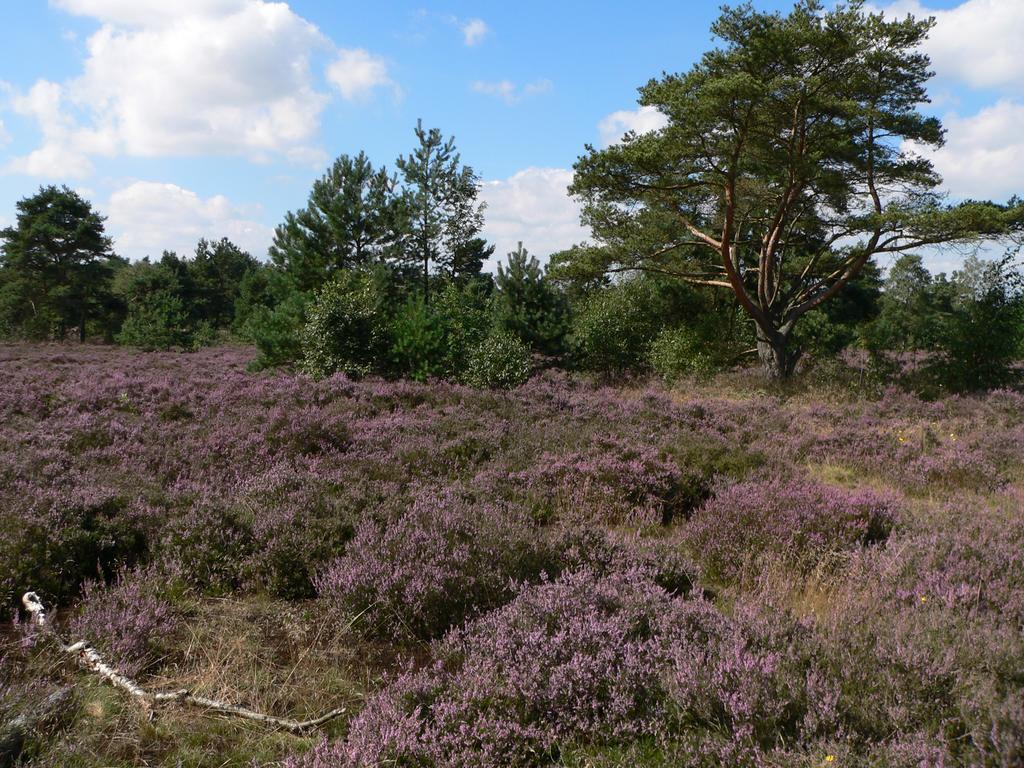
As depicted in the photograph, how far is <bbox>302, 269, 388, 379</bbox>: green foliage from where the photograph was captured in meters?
15.9

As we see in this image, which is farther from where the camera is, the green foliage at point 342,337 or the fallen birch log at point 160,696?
the green foliage at point 342,337

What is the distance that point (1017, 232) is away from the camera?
14.4 m

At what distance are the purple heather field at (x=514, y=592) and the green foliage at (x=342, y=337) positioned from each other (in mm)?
6773

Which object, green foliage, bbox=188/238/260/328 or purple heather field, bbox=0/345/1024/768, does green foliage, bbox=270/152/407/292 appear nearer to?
purple heather field, bbox=0/345/1024/768

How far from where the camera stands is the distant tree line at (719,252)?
Answer: 47.5ft

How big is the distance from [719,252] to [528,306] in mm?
5757

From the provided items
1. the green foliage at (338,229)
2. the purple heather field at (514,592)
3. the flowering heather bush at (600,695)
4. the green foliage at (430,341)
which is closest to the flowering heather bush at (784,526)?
the purple heather field at (514,592)

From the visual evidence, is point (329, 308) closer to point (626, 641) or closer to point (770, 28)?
point (770, 28)

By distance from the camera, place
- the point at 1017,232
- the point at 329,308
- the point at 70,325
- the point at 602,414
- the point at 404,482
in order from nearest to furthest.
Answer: the point at 404,482 → the point at 602,414 → the point at 1017,232 → the point at 329,308 → the point at 70,325

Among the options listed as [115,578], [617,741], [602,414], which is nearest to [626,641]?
[617,741]

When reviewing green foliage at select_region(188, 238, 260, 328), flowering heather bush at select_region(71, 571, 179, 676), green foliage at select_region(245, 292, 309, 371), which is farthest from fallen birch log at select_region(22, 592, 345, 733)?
green foliage at select_region(188, 238, 260, 328)

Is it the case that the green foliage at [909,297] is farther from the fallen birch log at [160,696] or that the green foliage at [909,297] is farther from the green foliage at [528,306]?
the fallen birch log at [160,696]

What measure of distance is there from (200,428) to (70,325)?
40272 millimetres

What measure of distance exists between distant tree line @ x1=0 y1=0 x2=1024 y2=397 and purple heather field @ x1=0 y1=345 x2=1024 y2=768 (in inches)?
305
